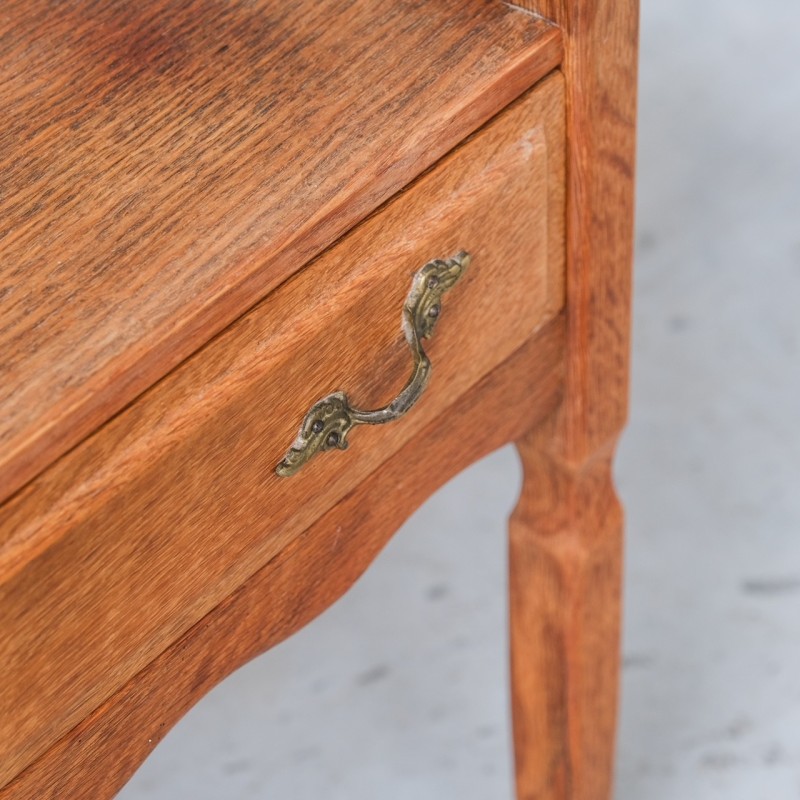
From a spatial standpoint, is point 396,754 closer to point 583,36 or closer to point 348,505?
point 348,505

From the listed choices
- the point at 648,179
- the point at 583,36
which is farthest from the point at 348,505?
the point at 648,179

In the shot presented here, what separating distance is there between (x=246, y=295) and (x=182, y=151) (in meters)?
0.07

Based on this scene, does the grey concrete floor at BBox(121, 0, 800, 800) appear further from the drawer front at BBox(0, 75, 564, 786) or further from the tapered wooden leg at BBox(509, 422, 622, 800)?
the drawer front at BBox(0, 75, 564, 786)

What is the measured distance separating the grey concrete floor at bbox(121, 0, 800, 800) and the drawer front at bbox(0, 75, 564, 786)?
0.52 m

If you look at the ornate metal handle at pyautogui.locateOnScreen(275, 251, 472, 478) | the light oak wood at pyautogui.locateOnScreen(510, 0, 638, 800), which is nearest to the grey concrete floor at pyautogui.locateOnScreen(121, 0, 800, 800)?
the light oak wood at pyautogui.locateOnScreen(510, 0, 638, 800)

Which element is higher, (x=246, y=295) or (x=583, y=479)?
(x=246, y=295)

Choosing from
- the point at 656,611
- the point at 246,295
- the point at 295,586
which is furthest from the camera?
the point at 656,611

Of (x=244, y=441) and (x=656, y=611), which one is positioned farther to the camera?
(x=656, y=611)

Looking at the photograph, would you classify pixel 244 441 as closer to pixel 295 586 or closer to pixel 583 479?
pixel 295 586

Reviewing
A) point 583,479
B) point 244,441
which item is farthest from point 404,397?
point 583,479

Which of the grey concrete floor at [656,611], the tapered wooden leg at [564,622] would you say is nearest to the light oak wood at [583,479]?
the tapered wooden leg at [564,622]

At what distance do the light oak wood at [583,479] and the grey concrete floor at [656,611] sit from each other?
0.15 metres

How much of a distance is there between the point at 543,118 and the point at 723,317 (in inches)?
30.1

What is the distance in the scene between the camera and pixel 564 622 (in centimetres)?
81
